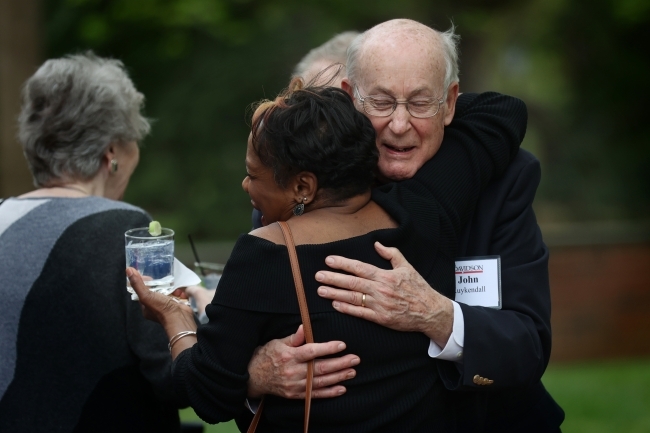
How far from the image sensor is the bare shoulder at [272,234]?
220cm

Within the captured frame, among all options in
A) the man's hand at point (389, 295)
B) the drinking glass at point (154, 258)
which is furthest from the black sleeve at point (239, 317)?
the drinking glass at point (154, 258)

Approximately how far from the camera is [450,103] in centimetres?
271

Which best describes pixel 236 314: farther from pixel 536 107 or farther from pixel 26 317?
pixel 536 107

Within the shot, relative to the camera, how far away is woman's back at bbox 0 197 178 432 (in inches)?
116

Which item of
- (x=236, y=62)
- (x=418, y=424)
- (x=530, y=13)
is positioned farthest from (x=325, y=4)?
(x=418, y=424)

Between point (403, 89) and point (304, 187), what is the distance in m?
0.49

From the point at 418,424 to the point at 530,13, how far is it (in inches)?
397

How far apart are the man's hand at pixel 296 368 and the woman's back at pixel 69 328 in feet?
2.55

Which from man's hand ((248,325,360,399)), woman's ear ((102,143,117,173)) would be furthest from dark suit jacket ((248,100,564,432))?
woman's ear ((102,143,117,173))

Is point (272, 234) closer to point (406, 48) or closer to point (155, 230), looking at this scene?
point (155, 230)

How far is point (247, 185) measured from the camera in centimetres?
236

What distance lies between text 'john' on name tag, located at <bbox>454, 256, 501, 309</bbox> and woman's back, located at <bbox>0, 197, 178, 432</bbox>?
106 cm

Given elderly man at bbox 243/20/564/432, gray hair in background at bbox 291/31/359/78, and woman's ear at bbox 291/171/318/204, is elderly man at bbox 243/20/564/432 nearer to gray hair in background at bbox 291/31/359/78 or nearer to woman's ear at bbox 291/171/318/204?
woman's ear at bbox 291/171/318/204

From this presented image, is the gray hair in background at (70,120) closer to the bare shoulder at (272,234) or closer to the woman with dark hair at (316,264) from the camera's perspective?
the woman with dark hair at (316,264)
